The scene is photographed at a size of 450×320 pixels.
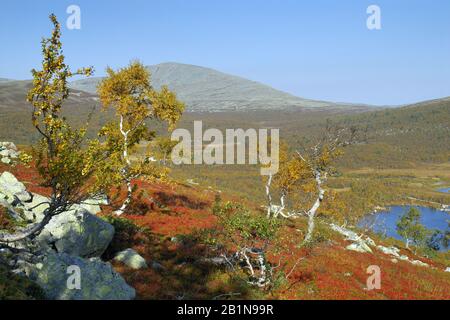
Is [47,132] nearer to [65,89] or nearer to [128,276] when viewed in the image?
[65,89]

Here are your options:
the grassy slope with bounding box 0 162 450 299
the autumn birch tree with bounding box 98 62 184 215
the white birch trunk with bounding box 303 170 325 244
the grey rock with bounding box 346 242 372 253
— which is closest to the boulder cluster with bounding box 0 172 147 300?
the grassy slope with bounding box 0 162 450 299

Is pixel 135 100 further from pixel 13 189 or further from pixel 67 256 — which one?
pixel 67 256

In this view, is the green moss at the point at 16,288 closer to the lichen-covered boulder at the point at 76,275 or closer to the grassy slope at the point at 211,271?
the lichen-covered boulder at the point at 76,275

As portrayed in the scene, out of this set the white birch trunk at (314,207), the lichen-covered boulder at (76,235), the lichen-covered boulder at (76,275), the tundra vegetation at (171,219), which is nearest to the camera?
the tundra vegetation at (171,219)

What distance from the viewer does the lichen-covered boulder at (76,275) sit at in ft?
43.5

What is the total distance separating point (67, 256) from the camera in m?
14.9

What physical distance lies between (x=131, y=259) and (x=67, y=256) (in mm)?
4410

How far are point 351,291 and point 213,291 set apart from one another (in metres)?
7.64

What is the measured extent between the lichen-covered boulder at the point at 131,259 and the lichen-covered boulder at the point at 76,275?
3540 mm

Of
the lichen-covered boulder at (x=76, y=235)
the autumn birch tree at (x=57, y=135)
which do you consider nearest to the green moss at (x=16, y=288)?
the autumn birch tree at (x=57, y=135)

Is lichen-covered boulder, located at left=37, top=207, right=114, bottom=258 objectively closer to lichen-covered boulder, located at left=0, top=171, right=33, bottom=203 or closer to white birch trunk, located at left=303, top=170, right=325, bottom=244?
lichen-covered boulder, located at left=0, top=171, right=33, bottom=203
